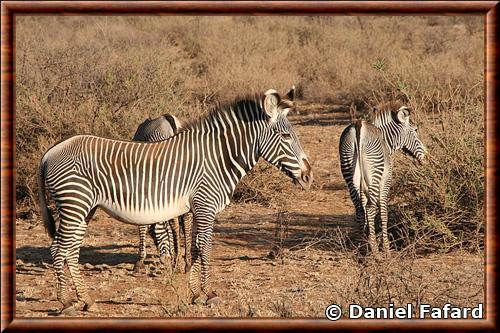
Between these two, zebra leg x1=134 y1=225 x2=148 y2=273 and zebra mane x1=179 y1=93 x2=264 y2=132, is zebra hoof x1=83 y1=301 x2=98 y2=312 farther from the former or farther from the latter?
zebra mane x1=179 y1=93 x2=264 y2=132

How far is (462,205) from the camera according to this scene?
9836 mm

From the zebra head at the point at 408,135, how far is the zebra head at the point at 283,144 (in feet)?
8.68

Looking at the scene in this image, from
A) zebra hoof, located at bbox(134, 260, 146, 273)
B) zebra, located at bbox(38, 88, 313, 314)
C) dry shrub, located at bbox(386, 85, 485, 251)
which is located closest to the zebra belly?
zebra, located at bbox(38, 88, 313, 314)

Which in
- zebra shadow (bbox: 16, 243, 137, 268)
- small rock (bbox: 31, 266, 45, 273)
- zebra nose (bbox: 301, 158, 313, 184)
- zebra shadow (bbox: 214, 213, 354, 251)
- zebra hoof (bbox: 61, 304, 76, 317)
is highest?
zebra nose (bbox: 301, 158, 313, 184)

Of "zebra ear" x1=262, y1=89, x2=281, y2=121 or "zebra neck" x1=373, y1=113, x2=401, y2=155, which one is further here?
"zebra neck" x1=373, y1=113, x2=401, y2=155

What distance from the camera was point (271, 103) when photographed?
7.99m

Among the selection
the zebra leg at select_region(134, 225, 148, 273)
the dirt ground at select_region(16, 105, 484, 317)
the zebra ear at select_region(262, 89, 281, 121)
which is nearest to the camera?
the dirt ground at select_region(16, 105, 484, 317)

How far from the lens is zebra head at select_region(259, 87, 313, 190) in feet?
26.4

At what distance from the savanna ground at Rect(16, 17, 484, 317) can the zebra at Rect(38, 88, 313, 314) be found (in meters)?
0.55

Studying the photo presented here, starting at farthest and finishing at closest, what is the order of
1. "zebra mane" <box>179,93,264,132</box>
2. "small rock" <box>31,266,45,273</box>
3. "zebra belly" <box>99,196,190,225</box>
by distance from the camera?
"small rock" <box>31,266,45,273</box>, "zebra mane" <box>179,93,264,132</box>, "zebra belly" <box>99,196,190,225</box>
